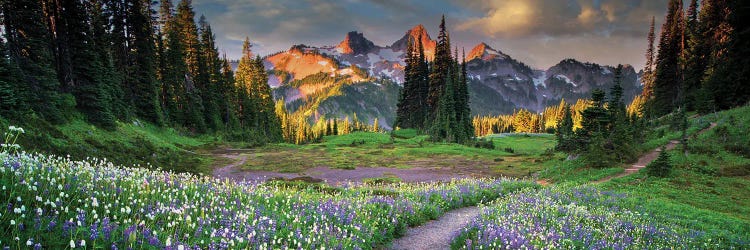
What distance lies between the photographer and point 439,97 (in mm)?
78375

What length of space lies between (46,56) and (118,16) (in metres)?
25.7

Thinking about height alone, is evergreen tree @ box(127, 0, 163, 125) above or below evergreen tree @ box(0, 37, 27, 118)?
Answer: above

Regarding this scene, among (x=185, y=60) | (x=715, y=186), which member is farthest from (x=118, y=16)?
(x=715, y=186)

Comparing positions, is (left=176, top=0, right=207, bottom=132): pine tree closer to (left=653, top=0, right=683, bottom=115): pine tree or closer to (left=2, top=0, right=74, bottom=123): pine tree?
(left=2, top=0, right=74, bottom=123): pine tree

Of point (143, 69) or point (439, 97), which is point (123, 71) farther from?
point (439, 97)

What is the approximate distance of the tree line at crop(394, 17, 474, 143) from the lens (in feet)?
233

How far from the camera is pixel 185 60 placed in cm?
6619

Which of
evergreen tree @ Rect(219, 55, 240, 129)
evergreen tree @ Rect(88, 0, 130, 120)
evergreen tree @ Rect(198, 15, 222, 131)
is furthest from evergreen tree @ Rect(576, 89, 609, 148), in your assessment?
evergreen tree @ Rect(219, 55, 240, 129)

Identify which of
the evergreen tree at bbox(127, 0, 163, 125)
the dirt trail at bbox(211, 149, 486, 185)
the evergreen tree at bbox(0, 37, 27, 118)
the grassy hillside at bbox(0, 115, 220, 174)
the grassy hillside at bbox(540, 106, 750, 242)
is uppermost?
the evergreen tree at bbox(127, 0, 163, 125)

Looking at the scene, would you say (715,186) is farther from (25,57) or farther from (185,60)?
(185,60)

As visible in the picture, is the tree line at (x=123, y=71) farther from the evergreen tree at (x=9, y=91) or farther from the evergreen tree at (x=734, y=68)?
the evergreen tree at (x=734, y=68)

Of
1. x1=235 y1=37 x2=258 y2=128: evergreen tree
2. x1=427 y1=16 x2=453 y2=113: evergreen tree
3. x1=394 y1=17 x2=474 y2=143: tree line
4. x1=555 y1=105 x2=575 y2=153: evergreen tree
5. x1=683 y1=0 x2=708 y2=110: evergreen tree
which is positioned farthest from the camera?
x1=235 y1=37 x2=258 y2=128: evergreen tree

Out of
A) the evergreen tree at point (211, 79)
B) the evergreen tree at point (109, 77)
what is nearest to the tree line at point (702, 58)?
the evergreen tree at point (109, 77)

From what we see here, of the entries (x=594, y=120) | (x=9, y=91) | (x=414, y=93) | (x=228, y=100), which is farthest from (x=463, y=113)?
(x=9, y=91)
